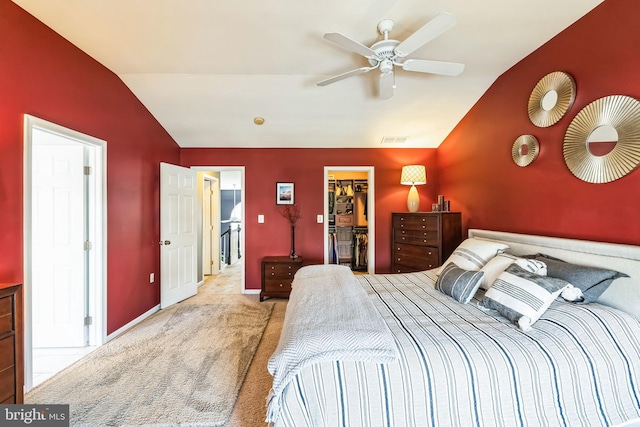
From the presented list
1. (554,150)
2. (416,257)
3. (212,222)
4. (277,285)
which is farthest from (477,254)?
(212,222)

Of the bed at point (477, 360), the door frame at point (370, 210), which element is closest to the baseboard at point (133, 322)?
the bed at point (477, 360)

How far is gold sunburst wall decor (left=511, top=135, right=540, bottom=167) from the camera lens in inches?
100

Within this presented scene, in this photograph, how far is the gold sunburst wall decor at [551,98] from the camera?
220 cm

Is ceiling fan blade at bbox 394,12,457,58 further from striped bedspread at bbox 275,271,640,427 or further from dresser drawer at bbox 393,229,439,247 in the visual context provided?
dresser drawer at bbox 393,229,439,247

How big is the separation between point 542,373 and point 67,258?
151 inches

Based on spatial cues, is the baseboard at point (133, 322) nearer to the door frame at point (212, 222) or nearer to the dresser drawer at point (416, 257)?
the door frame at point (212, 222)

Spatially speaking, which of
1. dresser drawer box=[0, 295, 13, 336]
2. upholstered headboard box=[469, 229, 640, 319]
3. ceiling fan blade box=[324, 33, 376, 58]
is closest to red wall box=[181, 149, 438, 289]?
upholstered headboard box=[469, 229, 640, 319]

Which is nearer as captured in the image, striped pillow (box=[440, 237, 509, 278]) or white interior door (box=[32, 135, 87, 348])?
striped pillow (box=[440, 237, 509, 278])

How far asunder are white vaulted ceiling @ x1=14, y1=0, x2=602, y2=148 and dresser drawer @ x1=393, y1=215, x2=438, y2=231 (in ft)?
4.27

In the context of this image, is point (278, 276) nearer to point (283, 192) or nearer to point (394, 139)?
point (283, 192)

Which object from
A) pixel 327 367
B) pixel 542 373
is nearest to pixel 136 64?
pixel 327 367

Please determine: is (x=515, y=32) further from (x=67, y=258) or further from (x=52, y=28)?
(x=67, y=258)

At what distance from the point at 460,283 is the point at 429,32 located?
175 cm

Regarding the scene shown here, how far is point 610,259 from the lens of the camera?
5.81ft
